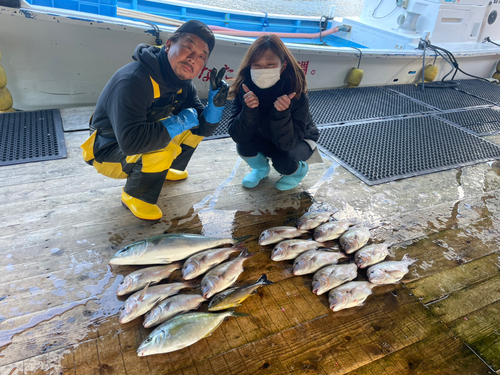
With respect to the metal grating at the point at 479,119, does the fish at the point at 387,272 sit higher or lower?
lower

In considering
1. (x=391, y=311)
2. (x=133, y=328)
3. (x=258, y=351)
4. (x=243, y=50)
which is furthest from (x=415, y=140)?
(x=133, y=328)

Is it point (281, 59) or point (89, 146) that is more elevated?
point (281, 59)

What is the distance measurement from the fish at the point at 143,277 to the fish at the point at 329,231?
0.90m

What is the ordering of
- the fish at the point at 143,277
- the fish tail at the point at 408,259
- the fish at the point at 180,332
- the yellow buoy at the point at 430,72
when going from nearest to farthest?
1. the fish at the point at 180,332
2. the fish at the point at 143,277
3. the fish tail at the point at 408,259
4. the yellow buoy at the point at 430,72

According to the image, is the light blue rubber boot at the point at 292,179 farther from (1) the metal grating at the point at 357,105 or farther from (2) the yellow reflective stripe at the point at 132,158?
(1) the metal grating at the point at 357,105

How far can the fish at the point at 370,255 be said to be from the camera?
1.89 m

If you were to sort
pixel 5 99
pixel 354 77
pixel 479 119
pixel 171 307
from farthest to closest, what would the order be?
pixel 354 77, pixel 479 119, pixel 5 99, pixel 171 307

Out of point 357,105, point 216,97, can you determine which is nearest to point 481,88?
point 357,105

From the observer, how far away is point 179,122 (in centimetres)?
201

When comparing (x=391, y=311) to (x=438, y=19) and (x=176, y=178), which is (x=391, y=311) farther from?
(x=438, y=19)

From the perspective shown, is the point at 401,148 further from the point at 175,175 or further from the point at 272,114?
the point at 175,175

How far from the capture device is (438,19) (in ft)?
18.6

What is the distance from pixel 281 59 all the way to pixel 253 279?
1.36 metres

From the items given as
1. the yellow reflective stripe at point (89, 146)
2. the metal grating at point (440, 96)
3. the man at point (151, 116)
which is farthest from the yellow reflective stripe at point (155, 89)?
the metal grating at point (440, 96)
